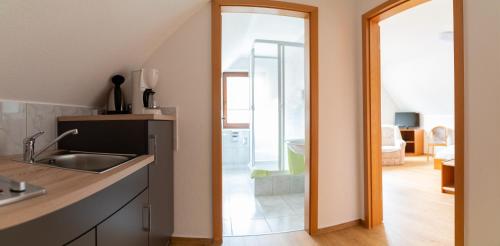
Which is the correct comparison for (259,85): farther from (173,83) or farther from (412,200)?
(412,200)

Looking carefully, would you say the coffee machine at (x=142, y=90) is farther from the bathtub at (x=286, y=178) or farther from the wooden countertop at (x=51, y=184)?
the bathtub at (x=286, y=178)

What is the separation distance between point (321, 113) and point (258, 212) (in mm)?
1297

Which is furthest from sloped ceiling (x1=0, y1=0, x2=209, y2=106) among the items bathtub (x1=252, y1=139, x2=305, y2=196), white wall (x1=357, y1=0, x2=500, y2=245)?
bathtub (x1=252, y1=139, x2=305, y2=196)

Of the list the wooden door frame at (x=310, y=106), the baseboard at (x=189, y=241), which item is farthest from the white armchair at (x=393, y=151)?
the baseboard at (x=189, y=241)

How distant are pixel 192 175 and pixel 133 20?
1.21 m

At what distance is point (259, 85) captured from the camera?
10.6ft

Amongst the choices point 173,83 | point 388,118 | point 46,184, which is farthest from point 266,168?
point 388,118

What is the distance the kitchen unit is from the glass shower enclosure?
1687mm

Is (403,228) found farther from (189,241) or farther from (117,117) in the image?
(117,117)

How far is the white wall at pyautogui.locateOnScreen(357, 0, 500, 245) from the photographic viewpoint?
1.23 meters

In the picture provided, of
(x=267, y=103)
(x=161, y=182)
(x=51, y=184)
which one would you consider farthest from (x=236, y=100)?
(x=51, y=184)

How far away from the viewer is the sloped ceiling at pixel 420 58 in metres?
3.18

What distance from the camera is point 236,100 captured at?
5246mm

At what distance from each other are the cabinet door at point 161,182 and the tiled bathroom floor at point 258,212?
2.03 feet
